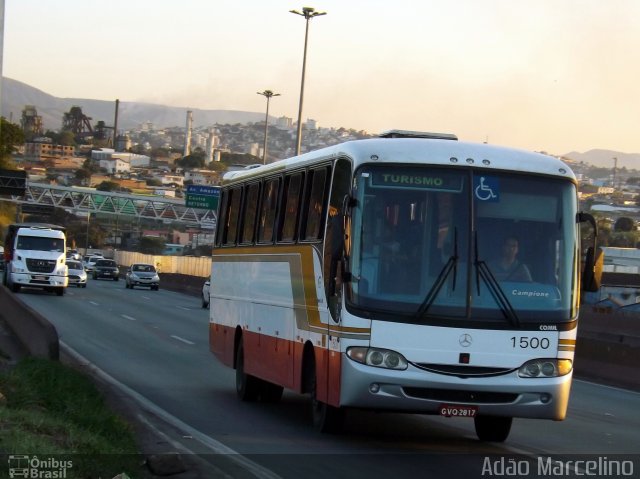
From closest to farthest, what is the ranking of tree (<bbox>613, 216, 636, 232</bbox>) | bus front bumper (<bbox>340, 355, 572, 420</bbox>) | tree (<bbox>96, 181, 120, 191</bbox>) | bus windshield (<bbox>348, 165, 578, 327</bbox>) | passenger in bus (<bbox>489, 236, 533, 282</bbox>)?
1. bus front bumper (<bbox>340, 355, 572, 420</bbox>)
2. bus windshield (<bbox>348, 165, 578, 327</bbox>)
3. passenger in bus (<bbox>489, 236, 533, 282</bbox>)
4. tree (<bbox>613, 216, 636, 232</bbox>)
5. tree (<bbox>96, 181, 120, 191</bbox>)

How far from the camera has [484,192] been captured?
12.3 meters

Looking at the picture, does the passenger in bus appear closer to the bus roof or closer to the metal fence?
the bus roof

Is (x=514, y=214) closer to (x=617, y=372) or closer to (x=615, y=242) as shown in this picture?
(x=617, y=372)

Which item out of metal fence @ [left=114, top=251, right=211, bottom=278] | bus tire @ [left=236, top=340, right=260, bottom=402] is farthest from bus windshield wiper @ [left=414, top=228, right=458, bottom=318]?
metal fence @ [left=114, top=251, right=211, bottom=278]

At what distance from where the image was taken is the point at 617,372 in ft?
81.0

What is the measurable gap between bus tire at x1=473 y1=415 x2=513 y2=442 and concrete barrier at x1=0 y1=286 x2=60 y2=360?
6.81 metres

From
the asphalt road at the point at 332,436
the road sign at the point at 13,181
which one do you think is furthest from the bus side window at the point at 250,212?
the road sign at the point at 13,181

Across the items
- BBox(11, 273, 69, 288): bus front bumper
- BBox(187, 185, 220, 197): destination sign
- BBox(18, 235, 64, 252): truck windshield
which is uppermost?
BBox(187, 185, 220, 197): destination sign

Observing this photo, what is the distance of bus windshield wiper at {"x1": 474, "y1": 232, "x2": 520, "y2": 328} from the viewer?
1195cm

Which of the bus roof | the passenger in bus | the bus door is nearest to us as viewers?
the passenger in bus

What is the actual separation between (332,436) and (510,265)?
2.82 m

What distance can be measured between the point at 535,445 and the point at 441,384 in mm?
2140

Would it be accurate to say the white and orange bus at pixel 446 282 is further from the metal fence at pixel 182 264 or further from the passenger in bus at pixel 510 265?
the metal fence at pixel 182 264

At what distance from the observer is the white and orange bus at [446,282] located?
466 inches
